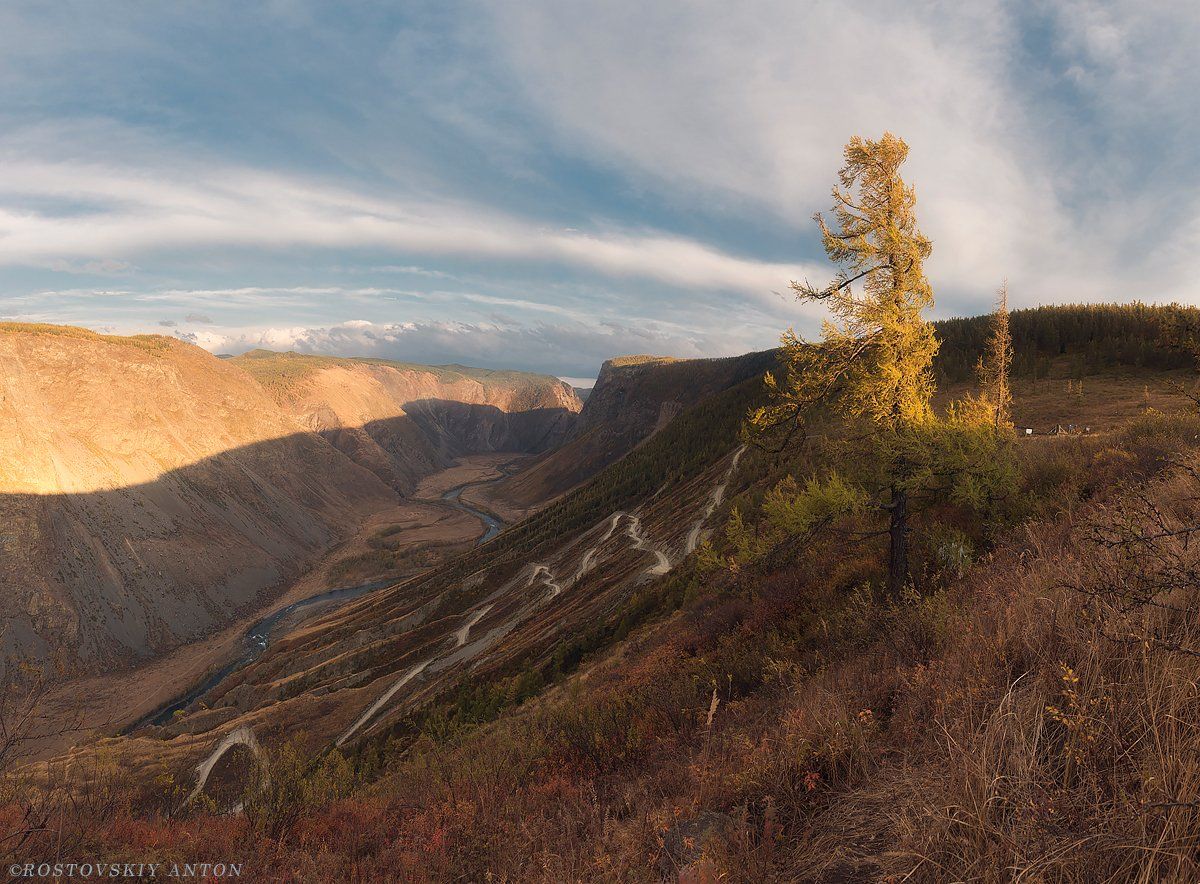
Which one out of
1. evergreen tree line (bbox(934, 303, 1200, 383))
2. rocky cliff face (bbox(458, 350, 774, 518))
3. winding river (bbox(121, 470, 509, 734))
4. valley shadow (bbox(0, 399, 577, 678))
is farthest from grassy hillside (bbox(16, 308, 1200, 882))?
rocky cliff face (bbox(458, 350, 774, 518))

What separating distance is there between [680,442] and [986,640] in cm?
9125

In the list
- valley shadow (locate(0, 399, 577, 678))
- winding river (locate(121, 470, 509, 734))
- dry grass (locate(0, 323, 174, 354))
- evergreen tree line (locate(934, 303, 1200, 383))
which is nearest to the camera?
evergreen tree line (locate(934, 303, 1200, 383))

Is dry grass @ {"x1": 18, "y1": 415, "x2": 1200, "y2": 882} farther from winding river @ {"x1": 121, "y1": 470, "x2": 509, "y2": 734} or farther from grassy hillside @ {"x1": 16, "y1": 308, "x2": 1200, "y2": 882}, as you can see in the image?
winding river @ {"x1": 121, "y1": 470, "x2": 509, "y2": 734}

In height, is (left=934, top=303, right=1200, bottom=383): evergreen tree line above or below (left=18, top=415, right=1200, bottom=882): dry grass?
above

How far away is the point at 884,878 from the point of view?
2.98m

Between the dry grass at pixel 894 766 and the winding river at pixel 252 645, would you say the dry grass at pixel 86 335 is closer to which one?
the winding river at pixel 252 645

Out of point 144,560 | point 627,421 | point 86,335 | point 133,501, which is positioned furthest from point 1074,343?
point 86,335

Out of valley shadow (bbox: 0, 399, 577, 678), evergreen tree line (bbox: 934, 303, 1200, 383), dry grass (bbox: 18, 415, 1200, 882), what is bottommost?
valley shadow (bbox: 0, 399, 577, 678)

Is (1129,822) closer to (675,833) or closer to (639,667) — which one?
(675,833)

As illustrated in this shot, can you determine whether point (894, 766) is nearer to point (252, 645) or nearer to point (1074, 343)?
point (1074, 343)

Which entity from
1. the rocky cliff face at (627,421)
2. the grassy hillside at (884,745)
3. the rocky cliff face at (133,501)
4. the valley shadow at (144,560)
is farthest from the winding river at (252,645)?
the rocky cliff face at (627,421)

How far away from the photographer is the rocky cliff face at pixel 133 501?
57.9m

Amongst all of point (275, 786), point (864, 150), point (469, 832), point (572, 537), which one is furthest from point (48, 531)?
point (864, 150)

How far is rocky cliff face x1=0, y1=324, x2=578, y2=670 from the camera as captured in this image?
57.9 m
